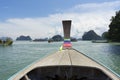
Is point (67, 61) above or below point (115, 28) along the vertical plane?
below

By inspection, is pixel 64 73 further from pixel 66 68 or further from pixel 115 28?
pixel 115 28

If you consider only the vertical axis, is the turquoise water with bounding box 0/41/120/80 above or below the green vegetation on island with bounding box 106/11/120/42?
below

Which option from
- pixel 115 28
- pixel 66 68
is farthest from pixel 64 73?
pixel 115 28

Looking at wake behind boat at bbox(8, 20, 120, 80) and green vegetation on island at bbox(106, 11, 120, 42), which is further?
green vegetation on island at bbox(106, 11, 120, 42)

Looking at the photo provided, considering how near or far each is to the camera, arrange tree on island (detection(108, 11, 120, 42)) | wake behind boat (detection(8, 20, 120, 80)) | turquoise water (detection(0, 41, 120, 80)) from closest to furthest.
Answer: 1. wake behind boat (detection(8, 20, 120, 80))
2. turquoise water (detection(0, 41, 120, 80))
3. tree on island (detection(108, 11, 120, 42))

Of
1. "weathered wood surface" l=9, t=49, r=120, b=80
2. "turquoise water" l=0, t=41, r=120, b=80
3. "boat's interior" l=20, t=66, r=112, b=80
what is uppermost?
"weathered wood surface" l=9, t=49, r=120, b=80

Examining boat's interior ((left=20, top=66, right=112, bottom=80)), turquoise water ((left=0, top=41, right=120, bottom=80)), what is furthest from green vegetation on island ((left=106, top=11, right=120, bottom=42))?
boat's interior ((left=20, top=66, right=112, bottom=80))

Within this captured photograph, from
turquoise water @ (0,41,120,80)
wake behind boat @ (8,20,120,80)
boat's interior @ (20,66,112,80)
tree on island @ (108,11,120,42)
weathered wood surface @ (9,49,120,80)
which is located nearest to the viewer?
weathered wood surface @ (9,49,120,80)

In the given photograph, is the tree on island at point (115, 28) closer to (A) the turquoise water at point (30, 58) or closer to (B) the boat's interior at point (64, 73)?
(A) the turquoise water at point (30, 58)

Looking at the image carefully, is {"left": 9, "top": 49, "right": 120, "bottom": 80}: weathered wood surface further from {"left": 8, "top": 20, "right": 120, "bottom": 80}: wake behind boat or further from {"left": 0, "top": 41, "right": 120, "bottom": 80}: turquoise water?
{"left": 0, "top": 41, "right": 120, "bottom": 80}: turquoise water

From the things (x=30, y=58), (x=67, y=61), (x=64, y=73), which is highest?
(x=67, y=61)

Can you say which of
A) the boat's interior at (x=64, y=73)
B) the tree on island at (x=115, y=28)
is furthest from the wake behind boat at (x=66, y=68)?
the tree on island at (x=115, y=28)

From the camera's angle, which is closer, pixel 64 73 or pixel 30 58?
pixel 64 73

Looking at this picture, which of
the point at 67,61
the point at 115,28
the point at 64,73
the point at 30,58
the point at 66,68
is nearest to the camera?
the point at 67,61
